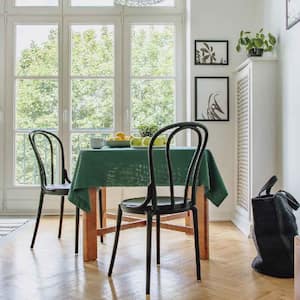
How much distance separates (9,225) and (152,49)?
8.02 feet

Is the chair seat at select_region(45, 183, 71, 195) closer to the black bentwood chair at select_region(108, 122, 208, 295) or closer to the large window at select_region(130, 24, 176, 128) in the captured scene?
the black bentwood chair at select_region(108, 122, 208, 295)

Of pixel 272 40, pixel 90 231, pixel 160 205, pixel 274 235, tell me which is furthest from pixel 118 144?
pixel 272 40

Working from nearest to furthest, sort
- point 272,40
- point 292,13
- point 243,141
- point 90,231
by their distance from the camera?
point 90,231, point 292,13, point 272,40, point 243,141

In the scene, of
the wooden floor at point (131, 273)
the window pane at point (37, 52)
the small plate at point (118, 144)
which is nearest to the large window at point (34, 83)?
the window pane at point (37, 52)

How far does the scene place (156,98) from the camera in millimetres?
4730

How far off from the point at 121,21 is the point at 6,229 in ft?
8.37

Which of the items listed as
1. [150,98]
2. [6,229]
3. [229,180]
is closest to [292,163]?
[229,180]

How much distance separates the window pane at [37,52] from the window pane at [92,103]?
0.37 m

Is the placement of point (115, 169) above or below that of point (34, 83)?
below

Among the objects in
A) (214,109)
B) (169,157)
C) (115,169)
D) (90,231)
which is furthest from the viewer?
(214,109)

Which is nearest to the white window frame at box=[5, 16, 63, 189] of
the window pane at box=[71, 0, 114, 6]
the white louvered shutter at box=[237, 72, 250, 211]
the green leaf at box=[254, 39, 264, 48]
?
the window pane at box=[71, 0, 114, 6]

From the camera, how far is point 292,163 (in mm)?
3137

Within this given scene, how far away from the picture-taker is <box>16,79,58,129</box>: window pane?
4.73m

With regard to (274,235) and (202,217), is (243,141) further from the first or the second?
(274,235)
